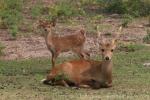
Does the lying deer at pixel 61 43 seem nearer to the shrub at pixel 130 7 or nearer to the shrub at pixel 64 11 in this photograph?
the shrub at pixel 64 11

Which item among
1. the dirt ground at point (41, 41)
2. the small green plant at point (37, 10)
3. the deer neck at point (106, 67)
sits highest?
the deer neck at point (106, 67)

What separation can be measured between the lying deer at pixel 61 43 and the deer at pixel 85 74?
228cm

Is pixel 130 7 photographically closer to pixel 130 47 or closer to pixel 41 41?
pixel 41 41

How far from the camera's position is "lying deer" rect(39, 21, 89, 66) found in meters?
15.7

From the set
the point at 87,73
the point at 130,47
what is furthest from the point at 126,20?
the point at 87,73

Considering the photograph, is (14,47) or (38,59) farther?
(14,47)

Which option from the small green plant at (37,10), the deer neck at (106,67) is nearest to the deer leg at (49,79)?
the deer neck at (106,67)

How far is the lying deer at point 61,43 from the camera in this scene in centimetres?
1568

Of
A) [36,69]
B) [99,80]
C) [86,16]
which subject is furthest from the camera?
[86,16]

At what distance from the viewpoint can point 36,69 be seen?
49.8 ft

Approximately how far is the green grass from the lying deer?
18.7 inches

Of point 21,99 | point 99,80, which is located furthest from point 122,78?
point 21,99

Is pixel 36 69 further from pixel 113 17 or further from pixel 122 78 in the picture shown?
pixel 113 17

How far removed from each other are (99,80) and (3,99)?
2397 mm
